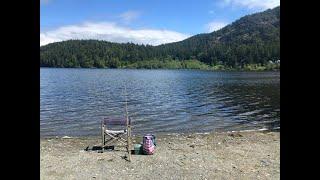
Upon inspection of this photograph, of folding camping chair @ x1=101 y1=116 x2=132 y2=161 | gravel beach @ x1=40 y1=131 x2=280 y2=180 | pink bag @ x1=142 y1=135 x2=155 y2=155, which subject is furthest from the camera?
folding camping chair @ x1=101 y1=116 x2=132 y2=161

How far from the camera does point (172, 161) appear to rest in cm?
1515

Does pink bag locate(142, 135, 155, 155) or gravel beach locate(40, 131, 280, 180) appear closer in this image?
gravel beach locate(40, 131, 280, 180)

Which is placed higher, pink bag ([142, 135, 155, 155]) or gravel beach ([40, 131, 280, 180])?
pink bag ([142, 135, 155, 155])

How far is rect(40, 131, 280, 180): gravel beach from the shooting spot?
1317 centimetres

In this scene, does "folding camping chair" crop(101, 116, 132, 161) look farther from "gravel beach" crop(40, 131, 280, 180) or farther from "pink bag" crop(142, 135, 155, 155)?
"pink bag" crop(142, 135, 155, 155)

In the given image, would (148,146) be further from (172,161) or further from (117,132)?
(117,132)

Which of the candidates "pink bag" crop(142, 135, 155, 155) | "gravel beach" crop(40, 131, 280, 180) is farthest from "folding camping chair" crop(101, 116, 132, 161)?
"pink bag" crop(142, 135, 155, 155)

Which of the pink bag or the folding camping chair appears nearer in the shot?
the pink bag

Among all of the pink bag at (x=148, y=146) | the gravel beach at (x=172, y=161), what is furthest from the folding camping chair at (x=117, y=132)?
the pink bag at (x=148, y=146)

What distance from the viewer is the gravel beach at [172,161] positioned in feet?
43.2

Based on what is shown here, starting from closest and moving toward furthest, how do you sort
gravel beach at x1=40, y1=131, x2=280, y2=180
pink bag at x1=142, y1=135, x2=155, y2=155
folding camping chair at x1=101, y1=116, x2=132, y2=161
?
1. gravel beach at x1=40, y1=131, x2=280, y2=180
2. pink bag at x1=142, y1=135, x2=155, y2=155
3. folding camping chair at x1=101, y1=116, x2=132, y2=161

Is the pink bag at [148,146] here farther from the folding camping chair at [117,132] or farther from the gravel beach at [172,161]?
the folding camping chair at [117,132]
